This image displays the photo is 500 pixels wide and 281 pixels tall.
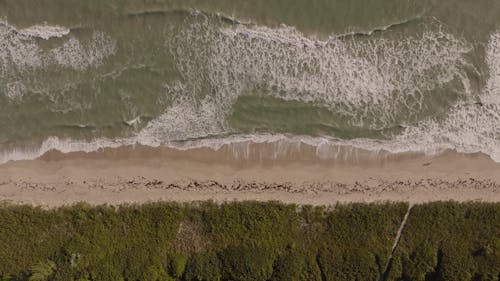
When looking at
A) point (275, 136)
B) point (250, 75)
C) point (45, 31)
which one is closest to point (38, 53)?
point (45, 31)

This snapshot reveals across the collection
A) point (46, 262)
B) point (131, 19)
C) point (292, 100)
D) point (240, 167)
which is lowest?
point (46, 262)

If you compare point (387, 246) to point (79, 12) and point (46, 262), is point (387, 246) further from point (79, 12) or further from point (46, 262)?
point (79, 12)

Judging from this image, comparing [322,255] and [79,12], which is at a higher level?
[79,12]

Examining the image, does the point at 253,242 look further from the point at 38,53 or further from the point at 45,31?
the point at 45,31

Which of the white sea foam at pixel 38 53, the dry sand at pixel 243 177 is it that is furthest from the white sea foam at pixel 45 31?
the dry sand at pixel 243 177

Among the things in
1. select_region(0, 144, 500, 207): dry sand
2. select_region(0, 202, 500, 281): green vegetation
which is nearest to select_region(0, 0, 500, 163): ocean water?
select_region(0, 144, 500, 207): dry sand

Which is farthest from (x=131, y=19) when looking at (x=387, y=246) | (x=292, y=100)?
(x=387, y=246)

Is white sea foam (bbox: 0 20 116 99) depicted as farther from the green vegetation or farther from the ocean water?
the green vegetation
